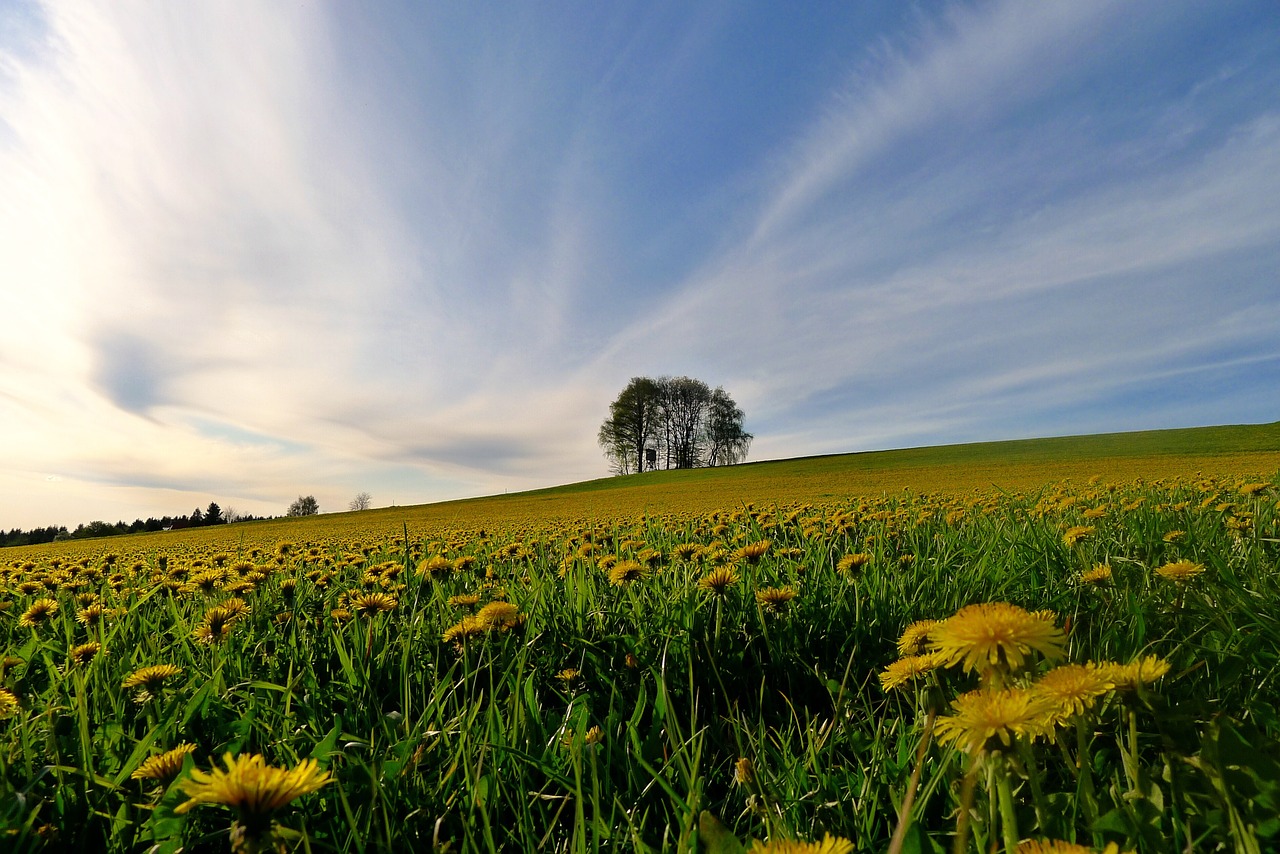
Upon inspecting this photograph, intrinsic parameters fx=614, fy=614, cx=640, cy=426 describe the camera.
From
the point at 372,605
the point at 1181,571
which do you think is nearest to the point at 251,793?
the point at 372,605

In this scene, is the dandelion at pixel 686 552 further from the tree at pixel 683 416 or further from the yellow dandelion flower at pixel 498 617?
the tree at pixel 683 416

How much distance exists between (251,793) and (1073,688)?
1399 millimetres

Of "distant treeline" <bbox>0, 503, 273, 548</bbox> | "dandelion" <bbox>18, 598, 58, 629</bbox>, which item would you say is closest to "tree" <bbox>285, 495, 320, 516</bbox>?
"distant treeline" <bbox>0, 503, 273, 548</bbox>

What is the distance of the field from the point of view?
1.15m

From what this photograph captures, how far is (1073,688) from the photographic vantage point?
1.15 metres

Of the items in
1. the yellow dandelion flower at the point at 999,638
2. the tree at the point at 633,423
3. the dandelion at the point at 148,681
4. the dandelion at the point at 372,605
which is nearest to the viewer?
the yellow dandelion flower at the point at 999,638


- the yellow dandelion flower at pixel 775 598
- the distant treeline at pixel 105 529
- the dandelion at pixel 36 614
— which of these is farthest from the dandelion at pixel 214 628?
the distant treeline at pixel 105 529

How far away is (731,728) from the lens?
2.11m

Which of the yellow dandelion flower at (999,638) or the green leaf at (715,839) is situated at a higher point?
the yellow dandelion flower at (999,638)

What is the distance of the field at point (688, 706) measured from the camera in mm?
1146

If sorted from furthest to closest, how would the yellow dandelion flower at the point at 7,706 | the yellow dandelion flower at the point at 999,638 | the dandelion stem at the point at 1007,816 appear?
the yellow dandelion flower at the point at 7,706 → the yellow dandelion flower at the point at 999,638 → the dandelion stem at the point at 1007,816

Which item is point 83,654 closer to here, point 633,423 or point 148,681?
point 148,681

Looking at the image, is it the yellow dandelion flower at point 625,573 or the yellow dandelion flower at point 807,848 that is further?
the yellow dandelion flower at point 625,573

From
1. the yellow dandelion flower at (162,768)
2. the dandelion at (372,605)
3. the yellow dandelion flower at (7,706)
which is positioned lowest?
the yellow dandelion flower at (162,768)
